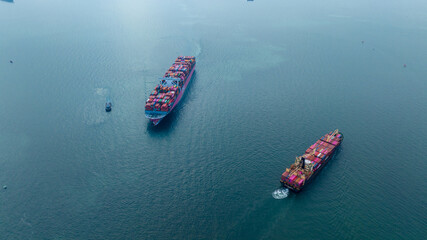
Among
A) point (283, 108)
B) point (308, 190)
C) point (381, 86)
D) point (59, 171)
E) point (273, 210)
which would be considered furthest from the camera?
point (381, 86)

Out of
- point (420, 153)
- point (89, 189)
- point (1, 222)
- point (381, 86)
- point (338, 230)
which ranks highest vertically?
point (381, 86)

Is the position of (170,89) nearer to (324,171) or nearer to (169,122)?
(169,122)

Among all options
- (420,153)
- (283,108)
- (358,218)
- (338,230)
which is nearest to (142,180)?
(338,230)

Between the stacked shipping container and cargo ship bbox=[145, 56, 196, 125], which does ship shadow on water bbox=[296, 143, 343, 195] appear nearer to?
cargo ship bbox=[145, 56, 196, 125]

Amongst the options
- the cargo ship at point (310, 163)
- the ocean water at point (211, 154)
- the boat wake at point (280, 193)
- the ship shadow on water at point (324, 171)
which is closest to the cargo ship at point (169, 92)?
the ocean water at point (211, 154)

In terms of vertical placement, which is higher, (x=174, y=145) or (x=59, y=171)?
(x=174, y=145)

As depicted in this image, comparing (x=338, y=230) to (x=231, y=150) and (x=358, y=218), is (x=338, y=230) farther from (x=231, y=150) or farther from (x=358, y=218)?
(x=231, y=150)

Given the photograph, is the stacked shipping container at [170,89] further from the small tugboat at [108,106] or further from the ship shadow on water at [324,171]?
the ship shadow on water at [324,171]
